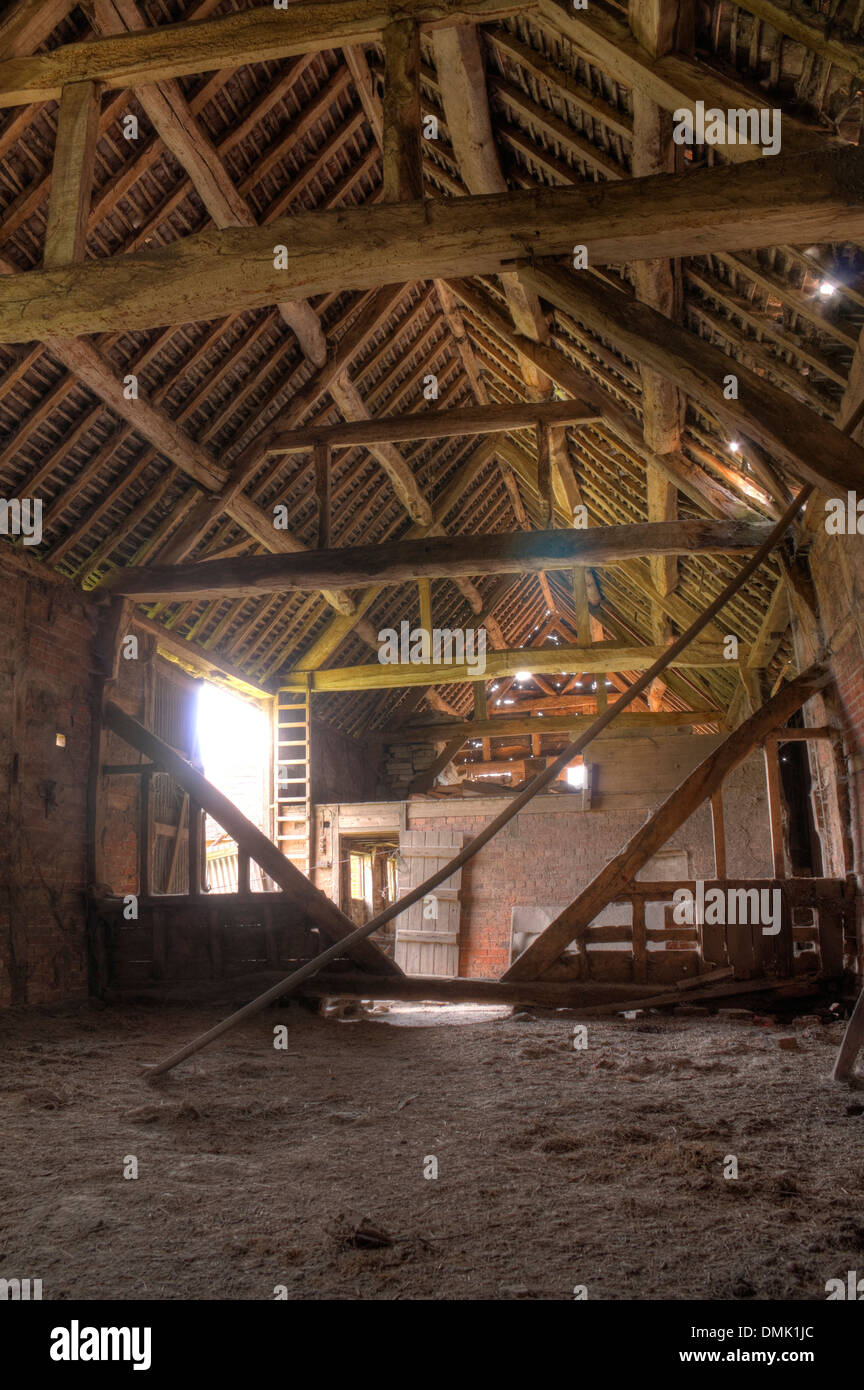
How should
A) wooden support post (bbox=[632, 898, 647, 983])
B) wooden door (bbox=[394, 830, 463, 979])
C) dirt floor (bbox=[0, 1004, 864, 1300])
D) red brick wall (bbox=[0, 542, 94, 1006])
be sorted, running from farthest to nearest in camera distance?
wooden door (bbox=[394, 830, 463, 979]), red brick wall (bbox=[0, 542, 94, 1006]), wooden support post (bbox=[632, 898, 647, 983]), dirt floor (bbox=[0, 1004, 864, 1300])

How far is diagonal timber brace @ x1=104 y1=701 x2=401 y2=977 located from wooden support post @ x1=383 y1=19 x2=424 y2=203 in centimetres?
487

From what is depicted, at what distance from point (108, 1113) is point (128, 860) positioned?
19.4 feet

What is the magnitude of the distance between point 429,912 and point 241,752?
4288mm

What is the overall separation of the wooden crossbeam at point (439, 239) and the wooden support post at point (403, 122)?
0.18 meters

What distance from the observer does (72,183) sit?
4691mm

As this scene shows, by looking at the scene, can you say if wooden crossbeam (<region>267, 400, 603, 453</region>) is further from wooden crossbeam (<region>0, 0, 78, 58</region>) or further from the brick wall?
the brick wall

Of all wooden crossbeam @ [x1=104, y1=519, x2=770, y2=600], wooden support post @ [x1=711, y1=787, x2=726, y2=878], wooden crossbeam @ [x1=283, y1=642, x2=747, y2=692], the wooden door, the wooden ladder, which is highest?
wooden crossbeam @ [x1=104, y1=519, x2=770, y2=600]

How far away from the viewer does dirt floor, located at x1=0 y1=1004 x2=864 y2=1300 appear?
2.33 metres

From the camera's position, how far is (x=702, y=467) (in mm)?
8164

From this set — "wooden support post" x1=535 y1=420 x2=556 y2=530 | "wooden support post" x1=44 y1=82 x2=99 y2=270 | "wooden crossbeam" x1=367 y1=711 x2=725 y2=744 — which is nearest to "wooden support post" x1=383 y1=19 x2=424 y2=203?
"wooden support post" x1=44 y1=82 x2=99 y2=270

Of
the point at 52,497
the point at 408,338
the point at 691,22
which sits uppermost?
the point at 408,338

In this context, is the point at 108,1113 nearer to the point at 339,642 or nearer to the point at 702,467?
the point at 702,467
